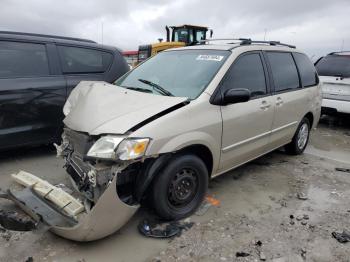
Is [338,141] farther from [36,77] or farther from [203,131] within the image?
[36,77]

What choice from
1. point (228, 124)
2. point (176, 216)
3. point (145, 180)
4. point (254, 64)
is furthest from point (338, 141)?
point (145, 180)

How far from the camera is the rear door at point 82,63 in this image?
4984 millimetres

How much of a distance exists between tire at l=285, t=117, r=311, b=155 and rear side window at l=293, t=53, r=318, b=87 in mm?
614

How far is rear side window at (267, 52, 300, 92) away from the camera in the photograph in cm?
451

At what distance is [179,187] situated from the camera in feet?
10.6

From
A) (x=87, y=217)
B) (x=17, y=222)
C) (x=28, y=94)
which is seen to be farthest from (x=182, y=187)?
(x=28, y=94)

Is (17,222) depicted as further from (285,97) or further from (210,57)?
(285,97)

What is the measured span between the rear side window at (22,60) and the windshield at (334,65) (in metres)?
6.19

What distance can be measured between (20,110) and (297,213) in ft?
12.2

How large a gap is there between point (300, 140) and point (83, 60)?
379cm

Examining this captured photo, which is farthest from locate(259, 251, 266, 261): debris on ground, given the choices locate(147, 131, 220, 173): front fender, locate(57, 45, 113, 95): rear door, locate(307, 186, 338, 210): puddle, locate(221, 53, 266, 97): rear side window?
locate(57, 45, 113, 95): rear door

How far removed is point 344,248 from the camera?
3.03 metres

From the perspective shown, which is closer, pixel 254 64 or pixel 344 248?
pixel 344 248

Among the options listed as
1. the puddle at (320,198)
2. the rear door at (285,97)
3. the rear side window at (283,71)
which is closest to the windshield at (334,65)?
the rear door at (285,97)
